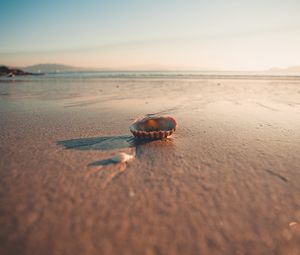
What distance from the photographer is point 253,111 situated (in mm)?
6316

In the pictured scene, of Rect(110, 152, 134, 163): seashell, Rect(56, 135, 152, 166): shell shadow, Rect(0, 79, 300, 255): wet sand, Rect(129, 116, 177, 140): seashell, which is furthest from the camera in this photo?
Rect(129, 116, 177, 140): seashell

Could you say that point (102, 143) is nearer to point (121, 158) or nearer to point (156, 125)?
point (121, 158)

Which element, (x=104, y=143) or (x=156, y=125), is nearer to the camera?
(x=104, y=143)

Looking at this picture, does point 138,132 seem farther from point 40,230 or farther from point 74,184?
point 40,230

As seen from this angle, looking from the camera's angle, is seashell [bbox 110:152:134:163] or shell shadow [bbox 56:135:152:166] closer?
seashell [bbox 110:152:134:163]

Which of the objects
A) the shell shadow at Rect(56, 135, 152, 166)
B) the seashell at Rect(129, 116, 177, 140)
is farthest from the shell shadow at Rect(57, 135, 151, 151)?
the seashell at Rect(129, 116, 177, 140)

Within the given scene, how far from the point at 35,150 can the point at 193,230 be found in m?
2.71

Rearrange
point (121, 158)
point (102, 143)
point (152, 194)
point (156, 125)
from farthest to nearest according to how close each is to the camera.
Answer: point (156, 125)
point (102, 143)
point (121, 158)
point (152, 194)

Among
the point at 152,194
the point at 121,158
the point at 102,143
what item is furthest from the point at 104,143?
the point at 152,194

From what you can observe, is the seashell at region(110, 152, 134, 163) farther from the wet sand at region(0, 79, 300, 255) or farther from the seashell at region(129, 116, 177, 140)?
the seashell at region(129, 116, 177, 140)

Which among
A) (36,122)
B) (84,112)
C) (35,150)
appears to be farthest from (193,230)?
(84,112)

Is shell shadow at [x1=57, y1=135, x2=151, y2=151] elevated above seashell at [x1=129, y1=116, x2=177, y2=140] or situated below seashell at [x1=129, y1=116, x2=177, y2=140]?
below

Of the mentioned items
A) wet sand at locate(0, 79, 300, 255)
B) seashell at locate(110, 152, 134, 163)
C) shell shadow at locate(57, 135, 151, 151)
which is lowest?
shell shadow at locate(57, 135, 151, 151)

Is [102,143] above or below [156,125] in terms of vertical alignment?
below
